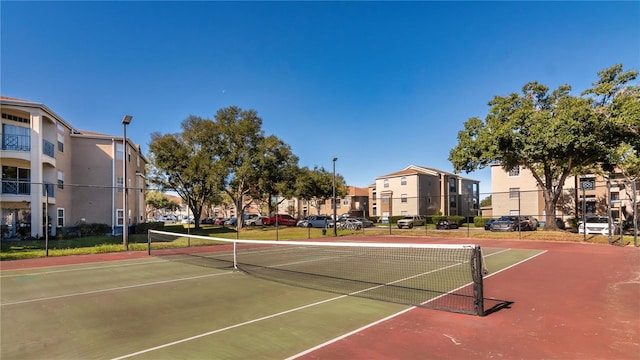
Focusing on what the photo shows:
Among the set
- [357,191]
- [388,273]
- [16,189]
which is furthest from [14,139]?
[357,191]

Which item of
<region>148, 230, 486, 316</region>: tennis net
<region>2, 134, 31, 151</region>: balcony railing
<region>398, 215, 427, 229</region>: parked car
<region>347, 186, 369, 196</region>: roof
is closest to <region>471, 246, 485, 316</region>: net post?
<region>148, 230, 486, 316</region>: tennis net

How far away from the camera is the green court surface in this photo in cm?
523

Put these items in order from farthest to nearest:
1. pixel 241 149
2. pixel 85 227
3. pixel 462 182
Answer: pixel 462 182 → pixel 241 149 → pixel 85 227

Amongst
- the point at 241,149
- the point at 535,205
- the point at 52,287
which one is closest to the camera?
the point at 52,287

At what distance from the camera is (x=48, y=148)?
2719 centimetres

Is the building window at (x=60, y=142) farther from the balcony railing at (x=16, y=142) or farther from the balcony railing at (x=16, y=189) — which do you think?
the balcony railing at (x=16, y=189)

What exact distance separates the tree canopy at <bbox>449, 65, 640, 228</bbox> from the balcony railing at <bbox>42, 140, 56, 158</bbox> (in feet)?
107

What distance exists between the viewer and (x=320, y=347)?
519 centimetres

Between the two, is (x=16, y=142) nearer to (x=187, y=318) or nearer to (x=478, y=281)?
(x=187, y=318)

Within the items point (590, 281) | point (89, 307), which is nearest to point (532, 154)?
point (590, 281)

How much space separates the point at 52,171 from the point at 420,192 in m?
50.5

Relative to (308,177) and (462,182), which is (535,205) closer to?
(462,182)

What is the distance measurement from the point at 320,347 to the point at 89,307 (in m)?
5.66

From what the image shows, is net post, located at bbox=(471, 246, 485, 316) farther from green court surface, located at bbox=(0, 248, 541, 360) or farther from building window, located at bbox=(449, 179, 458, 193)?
building window, located at bbox=(449, 179, 458, 193)
